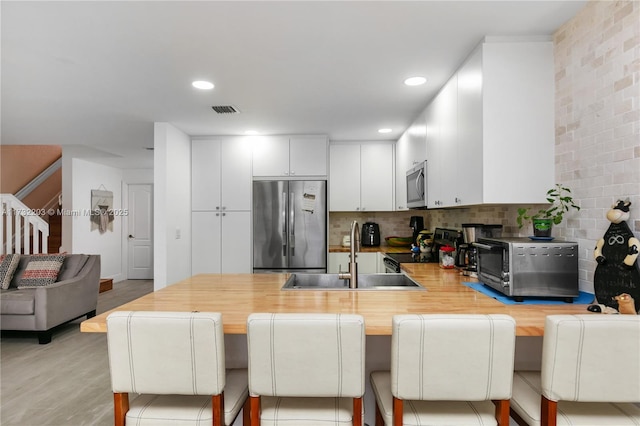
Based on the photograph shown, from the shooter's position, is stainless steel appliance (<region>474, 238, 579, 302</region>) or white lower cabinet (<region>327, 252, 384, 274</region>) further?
white lower cabinet (<region>327, 252, 384, 274</region>)

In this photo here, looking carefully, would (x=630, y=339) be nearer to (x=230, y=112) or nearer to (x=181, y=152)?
(x=230, y=112)

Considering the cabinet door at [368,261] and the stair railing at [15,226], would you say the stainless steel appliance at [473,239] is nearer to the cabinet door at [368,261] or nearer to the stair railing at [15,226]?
the cabinet door at [368,261]

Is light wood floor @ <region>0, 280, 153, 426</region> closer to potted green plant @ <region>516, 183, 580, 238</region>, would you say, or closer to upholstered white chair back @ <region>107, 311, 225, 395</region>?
upholstered white chair back @ <region>107, 311, 225, 395</region>

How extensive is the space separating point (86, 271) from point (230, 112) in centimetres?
266

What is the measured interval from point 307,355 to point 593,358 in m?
0.96

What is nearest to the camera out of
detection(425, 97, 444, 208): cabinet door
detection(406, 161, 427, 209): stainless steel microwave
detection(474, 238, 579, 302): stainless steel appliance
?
detection(474, 238, 579, 302): stainless steel appliance

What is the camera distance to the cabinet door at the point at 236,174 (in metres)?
4.52

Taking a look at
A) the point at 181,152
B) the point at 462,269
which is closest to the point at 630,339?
the point at 462,269

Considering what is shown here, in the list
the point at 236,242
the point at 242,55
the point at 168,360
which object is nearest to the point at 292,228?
the point at 236,242

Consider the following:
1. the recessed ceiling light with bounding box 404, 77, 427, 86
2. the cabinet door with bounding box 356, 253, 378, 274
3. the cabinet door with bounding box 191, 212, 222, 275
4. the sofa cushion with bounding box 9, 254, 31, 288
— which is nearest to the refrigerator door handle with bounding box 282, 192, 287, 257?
the cabinet door with bounding box 191, 212, 222, 275

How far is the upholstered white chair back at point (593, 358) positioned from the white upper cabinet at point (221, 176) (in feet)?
12.4

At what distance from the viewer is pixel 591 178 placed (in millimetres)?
1761

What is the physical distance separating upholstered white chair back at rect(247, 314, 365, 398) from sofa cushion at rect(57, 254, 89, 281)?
4019mm

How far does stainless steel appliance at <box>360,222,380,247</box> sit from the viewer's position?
5.06 meters
